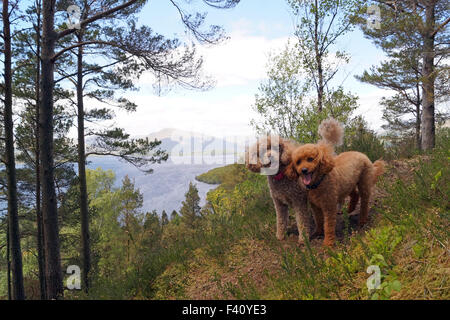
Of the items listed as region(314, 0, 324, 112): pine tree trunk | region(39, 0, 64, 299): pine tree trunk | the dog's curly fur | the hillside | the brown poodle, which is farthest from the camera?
region(314, 0, 324, 112): pine tree trunk

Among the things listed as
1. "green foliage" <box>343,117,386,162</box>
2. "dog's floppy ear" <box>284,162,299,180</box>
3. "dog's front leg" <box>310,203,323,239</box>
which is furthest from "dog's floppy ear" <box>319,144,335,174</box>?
"green foliage" <box>343,117,386,162</box>

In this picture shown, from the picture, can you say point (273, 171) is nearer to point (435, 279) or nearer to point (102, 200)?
point (435, 279)

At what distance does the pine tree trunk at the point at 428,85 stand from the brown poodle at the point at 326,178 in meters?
9.38

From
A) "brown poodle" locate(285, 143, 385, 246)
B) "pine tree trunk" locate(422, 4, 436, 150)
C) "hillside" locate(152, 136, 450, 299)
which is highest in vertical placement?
"pine tree trunk" locate(422, 4, 436, 150)

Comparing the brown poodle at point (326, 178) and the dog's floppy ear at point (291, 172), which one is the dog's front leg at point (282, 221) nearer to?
the brown poodle at point (326, 178)

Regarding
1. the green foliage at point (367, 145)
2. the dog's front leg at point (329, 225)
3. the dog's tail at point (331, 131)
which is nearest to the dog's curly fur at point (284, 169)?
the dog's tail at point (331, 131)

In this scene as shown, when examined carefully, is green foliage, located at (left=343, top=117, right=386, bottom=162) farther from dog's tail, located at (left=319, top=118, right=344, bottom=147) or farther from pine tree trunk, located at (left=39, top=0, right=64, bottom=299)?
pine tree trunk, located at (left=39, top=0, right=64, bottom=299)

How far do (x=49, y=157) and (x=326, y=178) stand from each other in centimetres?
711

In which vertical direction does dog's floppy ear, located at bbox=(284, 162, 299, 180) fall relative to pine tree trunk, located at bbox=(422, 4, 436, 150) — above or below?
below

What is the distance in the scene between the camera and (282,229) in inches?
178

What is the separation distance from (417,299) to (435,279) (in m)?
0.31

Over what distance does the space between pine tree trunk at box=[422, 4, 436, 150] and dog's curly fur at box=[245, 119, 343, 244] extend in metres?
9.73

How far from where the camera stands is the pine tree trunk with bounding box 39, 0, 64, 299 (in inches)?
304
